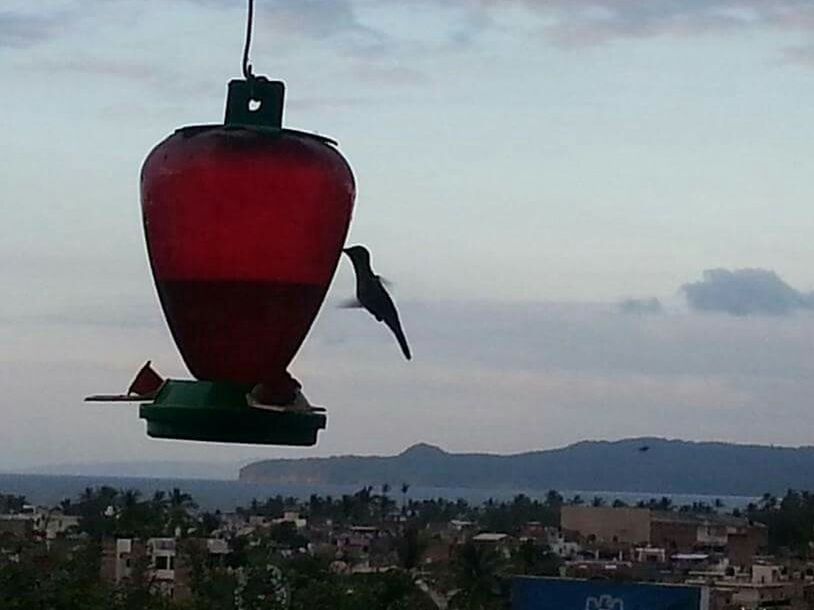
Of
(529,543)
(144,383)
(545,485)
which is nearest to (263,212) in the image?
(144,383)

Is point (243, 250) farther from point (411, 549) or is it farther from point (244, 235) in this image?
point (411, 549)

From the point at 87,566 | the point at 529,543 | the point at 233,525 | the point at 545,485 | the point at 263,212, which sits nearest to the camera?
the point at 263,212

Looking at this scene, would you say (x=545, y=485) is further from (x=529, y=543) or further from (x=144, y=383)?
(x=144, y=383)

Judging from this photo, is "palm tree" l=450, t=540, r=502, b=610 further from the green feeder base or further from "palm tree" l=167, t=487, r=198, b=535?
the green feeder base

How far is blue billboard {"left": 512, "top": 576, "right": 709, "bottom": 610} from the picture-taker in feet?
60.2

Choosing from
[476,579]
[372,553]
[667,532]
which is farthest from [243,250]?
[667,532]

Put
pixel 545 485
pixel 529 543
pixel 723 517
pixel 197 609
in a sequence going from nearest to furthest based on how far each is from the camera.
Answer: pixel 197 609 < pixel 529 543 < pixel 723 517 < pixel 545 485

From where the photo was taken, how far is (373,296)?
2561 mm

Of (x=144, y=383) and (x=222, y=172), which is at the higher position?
(x=222, y=172)

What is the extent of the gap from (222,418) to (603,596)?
17.1 meters

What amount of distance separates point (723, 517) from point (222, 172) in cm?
8477

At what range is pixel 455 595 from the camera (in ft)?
138

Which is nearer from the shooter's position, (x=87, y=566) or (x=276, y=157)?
(x=276, y=157)

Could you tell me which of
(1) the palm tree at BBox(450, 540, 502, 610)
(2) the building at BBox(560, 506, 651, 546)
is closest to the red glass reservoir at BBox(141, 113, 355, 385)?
(1) the palm tree at BBox(450, 540, 502, 610)
